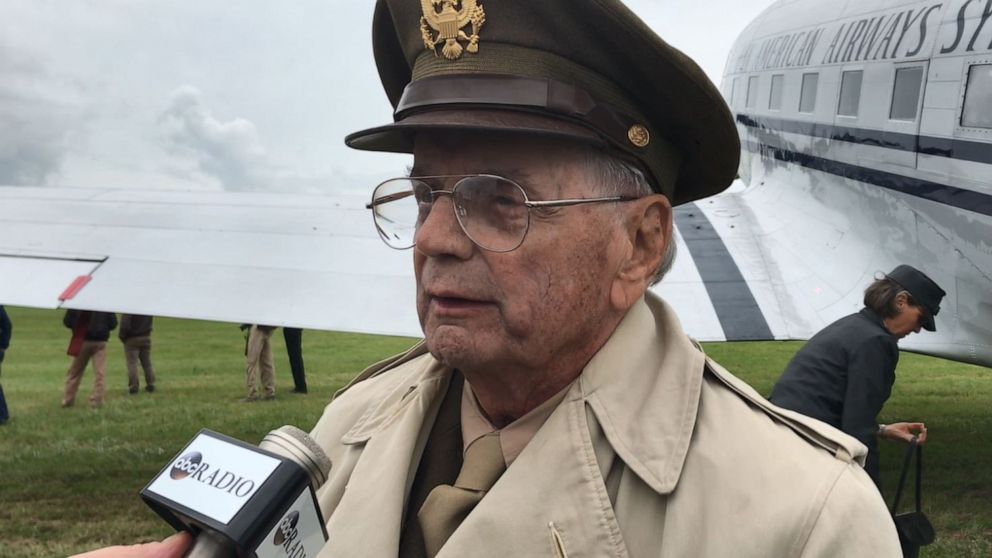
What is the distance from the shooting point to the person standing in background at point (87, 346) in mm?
10250

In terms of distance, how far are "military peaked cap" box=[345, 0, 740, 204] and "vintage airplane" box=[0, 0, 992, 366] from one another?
4.22m

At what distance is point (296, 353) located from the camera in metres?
10.6

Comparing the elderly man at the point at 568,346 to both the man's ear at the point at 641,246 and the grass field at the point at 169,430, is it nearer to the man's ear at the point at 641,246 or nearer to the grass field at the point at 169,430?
the man's ear at the point at 641,246

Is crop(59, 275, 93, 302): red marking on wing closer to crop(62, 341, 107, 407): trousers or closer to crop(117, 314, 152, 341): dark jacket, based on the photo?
crop(62, 341, 107, 407): trousers

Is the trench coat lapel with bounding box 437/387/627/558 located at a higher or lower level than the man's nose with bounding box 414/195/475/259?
lower

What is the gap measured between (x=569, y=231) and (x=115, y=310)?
5.19 meters

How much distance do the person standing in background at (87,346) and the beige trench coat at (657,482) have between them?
32.5 feet

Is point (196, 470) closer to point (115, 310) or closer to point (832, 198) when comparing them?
point (115, 310)

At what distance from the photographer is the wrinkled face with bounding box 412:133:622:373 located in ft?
4.66

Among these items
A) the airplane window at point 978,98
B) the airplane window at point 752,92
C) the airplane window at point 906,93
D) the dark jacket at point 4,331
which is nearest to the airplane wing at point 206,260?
the dark jacket at point 4,331

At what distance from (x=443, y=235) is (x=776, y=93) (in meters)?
8.24

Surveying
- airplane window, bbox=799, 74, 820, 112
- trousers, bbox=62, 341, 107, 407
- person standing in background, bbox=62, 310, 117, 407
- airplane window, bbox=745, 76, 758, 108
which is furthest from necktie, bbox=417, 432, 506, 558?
trousers, bbox=62, 341, 107, 407

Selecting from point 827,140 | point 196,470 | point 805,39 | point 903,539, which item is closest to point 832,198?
point 827,140

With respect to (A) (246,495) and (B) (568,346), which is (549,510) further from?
(A) (246,495)
